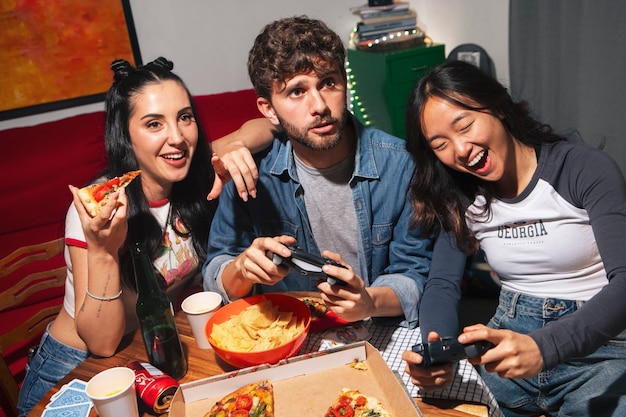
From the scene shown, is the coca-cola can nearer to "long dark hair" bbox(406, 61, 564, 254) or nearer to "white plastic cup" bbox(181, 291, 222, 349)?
"white plastic cup" bbox(181, 291, 222, 349)

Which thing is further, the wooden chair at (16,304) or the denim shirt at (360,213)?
the wooden chair at (16,304)

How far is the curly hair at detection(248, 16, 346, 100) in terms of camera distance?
1.53m

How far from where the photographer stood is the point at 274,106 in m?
1.62

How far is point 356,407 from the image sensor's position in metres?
1.02

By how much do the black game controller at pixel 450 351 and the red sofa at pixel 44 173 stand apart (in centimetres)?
205

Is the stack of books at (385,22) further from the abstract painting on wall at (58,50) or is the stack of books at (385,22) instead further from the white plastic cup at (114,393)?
the white plastic cup at (114,393)

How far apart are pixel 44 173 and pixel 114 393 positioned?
2.08 meters

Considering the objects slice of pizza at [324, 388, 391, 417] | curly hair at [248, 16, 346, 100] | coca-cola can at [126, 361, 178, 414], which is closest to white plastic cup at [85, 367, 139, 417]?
coca-cola can at [126, 361, 178, 414]

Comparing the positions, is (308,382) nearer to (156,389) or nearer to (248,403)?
(248,403)

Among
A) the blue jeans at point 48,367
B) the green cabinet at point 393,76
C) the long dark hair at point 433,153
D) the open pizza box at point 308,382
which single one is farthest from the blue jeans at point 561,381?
the green cabinet at point 393,76

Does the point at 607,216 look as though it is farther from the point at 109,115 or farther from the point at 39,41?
the point at 39,41

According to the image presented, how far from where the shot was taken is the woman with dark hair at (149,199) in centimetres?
164

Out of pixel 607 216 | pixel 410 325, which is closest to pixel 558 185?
→ pixel 607 216

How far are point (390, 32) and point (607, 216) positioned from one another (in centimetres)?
270
